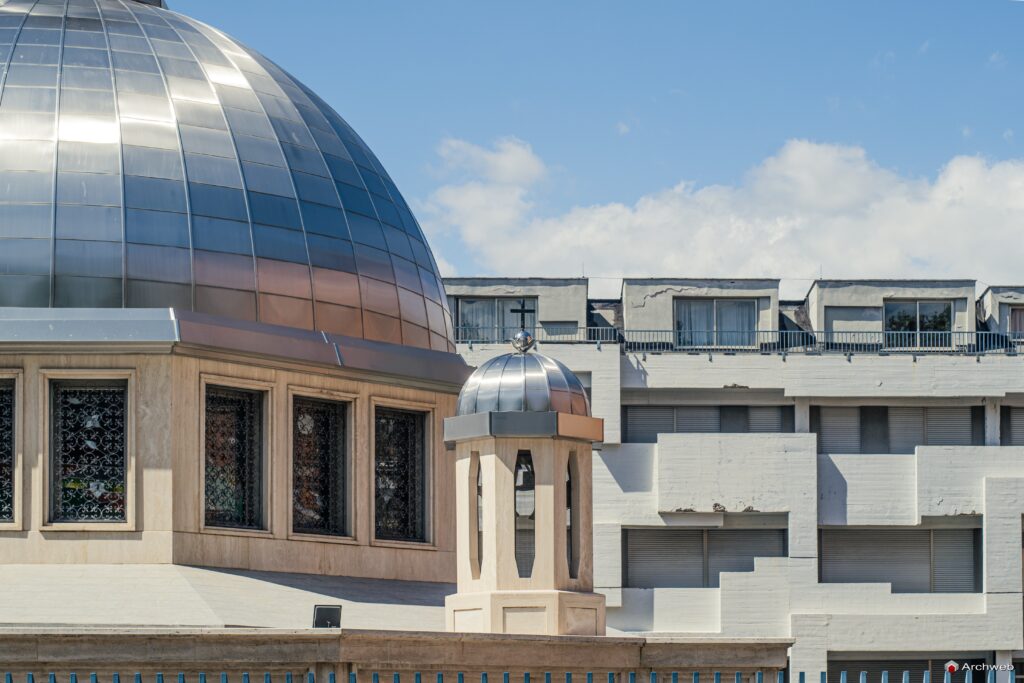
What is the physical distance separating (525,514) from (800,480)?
36.6m

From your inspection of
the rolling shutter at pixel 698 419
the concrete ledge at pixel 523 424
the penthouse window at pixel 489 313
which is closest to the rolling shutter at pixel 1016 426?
the rolling shutter at pixel 698 419

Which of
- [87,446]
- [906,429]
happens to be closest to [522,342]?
[87,446]

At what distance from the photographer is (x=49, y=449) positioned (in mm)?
30203

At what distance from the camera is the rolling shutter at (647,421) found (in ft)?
221

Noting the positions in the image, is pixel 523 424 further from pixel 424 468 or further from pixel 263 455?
pixel 424 468

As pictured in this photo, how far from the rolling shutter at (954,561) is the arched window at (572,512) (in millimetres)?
38875

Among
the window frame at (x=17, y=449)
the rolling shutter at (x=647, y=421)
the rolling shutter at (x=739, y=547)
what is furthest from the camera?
the rolling shutter at (x=647, y=421)

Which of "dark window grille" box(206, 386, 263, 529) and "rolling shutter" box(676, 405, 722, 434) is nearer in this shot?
"dark window grille" box(206, 386, 263, 529)

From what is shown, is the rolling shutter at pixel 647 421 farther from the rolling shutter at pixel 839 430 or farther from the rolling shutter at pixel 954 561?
the rolling shutter at pixel 954 561

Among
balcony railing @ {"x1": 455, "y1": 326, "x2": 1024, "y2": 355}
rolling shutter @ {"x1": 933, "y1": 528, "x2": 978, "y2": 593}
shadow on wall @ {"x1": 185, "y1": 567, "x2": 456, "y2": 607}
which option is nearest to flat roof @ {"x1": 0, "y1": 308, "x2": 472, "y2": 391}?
shadow on wall @ {"x1": 185, "y1": 567, "x2": 456, "y2": 607}

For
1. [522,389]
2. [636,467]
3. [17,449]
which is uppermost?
[522,389]

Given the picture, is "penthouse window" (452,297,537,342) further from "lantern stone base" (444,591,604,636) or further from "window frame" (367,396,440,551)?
"lantern stone base" (444,591,604,636)

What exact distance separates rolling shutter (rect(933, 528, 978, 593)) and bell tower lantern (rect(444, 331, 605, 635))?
38987 mm

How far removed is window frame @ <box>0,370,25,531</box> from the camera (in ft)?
97.7
